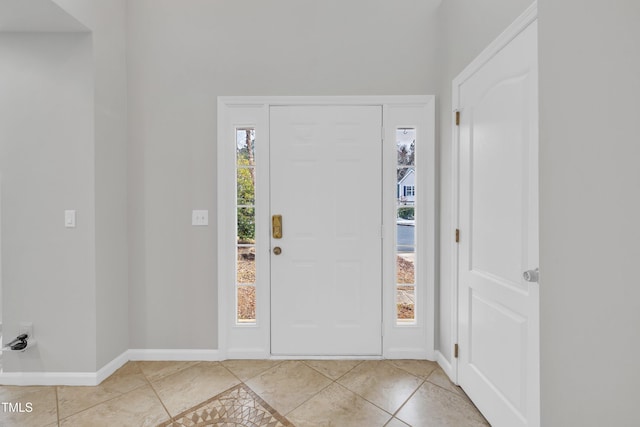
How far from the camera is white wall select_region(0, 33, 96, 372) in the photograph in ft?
6.19

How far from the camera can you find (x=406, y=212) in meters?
2.24

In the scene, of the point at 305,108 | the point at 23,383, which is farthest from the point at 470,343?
the point at 23,383

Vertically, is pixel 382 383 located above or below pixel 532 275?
below

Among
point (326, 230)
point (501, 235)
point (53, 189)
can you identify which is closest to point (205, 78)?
point (53, 189)

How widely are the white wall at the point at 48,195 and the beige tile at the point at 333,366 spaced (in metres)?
1.54

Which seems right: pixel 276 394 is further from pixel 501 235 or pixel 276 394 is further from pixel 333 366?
pixel 501 235

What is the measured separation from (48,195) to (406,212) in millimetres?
2530

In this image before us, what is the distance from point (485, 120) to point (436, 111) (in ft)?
2.05

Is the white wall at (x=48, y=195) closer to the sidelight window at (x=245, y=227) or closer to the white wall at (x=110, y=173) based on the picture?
the white wall at (x=110, y=173)

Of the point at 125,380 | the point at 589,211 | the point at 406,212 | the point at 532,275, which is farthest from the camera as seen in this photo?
the point at 406,212

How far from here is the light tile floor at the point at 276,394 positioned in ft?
5.31

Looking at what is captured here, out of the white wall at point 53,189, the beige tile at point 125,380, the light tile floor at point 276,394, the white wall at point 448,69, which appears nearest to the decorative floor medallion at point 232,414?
the light tile floor at point 276,394

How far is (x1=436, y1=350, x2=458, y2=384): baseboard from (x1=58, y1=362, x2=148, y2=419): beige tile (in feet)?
6.88

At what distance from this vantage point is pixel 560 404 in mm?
885
